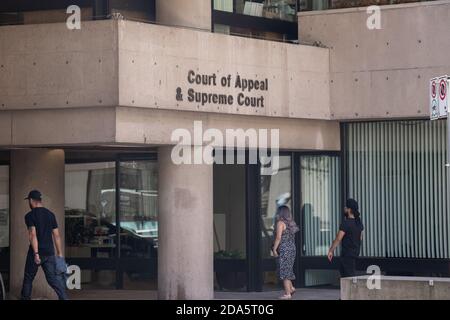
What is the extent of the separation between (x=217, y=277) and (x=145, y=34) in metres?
5.85

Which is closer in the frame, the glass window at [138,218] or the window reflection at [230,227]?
the window reflection at [230,227]

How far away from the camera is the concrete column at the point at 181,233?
806 inches

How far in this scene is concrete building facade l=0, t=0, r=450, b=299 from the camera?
A: 767 inches

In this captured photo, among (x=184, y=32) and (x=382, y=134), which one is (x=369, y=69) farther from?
(x=184, y=32)

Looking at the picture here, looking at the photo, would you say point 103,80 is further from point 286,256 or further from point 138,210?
point 138,210

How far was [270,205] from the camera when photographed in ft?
77.3

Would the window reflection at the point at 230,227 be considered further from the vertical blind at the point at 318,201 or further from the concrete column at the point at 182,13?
the concrete column at the point at 182,13

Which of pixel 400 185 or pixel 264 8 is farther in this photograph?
pixel 264 8

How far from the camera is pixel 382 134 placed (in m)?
23.1

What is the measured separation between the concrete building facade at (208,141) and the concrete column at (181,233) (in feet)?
0.08

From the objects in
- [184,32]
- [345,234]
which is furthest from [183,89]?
[345,234]

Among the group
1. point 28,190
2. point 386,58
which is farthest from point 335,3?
point 28,190

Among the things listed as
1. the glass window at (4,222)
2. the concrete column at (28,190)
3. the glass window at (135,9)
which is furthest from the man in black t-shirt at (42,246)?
the glass window at (4,222)

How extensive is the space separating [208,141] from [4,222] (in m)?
5.71
